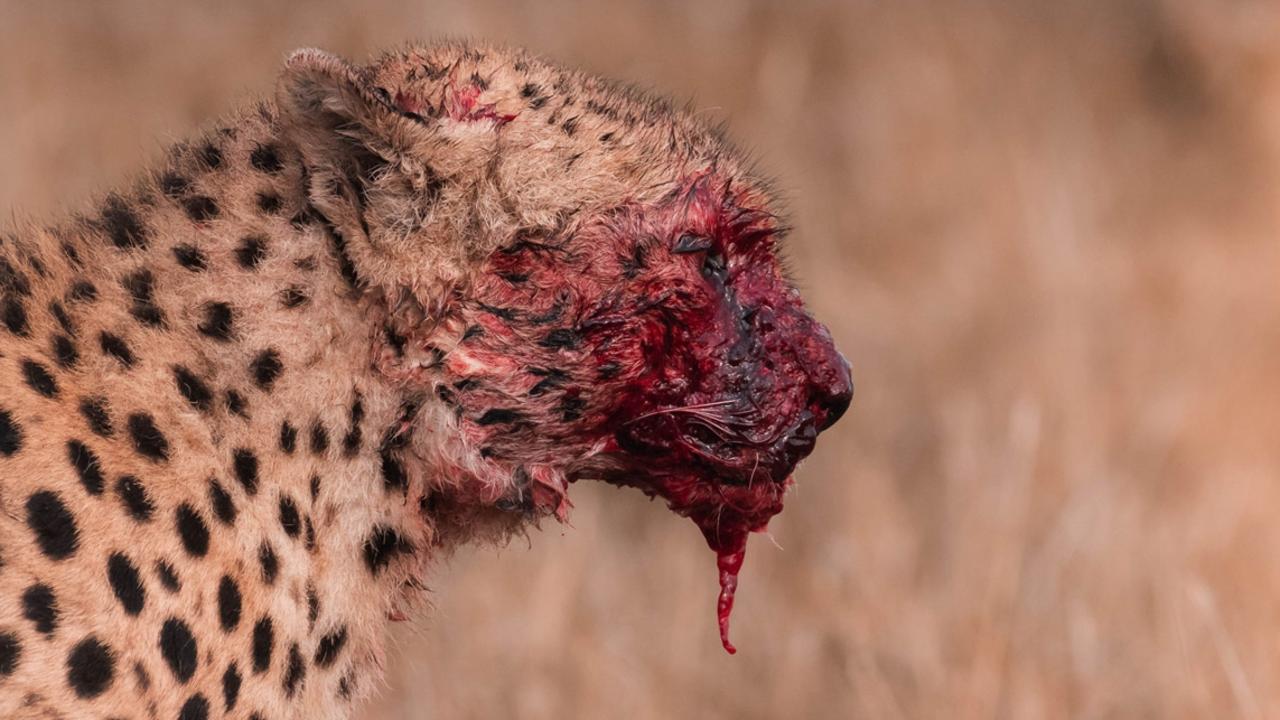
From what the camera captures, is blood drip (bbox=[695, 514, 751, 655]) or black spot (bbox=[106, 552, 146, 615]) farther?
blood drip (bbox=[695, 514, 751, 655])

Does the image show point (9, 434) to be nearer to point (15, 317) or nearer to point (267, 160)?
point (15, 317)

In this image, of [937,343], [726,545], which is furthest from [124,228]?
[937,343]

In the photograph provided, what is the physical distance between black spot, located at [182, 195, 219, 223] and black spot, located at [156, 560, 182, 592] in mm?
507

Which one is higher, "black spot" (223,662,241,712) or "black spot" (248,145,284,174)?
"black spot" (248,145,284,174)

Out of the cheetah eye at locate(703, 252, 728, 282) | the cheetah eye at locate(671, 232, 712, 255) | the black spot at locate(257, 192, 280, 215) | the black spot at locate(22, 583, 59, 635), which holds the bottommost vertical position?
the black spot at locate(22, 583, 59, 635)

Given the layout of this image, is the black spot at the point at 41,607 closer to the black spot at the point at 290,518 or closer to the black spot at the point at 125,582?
the black spot at the point at 125,582

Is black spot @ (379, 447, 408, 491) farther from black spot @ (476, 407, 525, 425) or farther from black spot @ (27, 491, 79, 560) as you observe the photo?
black spot @ (27, 491, 79, 560)

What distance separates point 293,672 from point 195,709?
0.17m

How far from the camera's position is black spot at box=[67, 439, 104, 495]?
2.39 m

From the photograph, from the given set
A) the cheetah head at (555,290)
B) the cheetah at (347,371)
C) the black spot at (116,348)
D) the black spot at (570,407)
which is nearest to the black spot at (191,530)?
the cheetah at (347,371)

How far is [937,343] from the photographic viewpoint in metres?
8.59

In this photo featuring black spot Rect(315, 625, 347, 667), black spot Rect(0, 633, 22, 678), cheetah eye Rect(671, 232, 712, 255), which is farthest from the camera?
cheetah eye Rect(671, 232, 712, 255)

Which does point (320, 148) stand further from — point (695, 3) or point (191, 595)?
point (695, 3)

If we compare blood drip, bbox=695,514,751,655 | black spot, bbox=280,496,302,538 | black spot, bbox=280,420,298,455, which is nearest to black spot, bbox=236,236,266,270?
black spot, bbox=280,420,298,455
